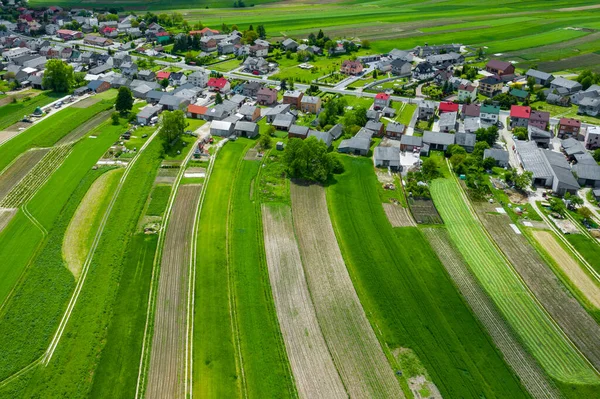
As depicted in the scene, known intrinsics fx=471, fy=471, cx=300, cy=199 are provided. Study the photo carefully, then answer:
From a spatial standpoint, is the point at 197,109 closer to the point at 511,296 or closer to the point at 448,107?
the point at 448,107

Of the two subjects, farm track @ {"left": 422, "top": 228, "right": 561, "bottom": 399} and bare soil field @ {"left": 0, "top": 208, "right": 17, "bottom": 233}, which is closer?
farm track @ {"left": 422, "top": 228, "right": 561, "bottom": 399}

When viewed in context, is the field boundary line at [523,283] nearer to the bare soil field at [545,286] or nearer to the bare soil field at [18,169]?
the bare soil field at [545,286]

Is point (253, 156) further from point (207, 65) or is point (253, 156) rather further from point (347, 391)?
point (207, 65)

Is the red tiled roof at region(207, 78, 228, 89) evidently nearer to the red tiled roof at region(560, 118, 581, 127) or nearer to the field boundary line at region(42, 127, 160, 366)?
the field boundary line at region(42, 127, 160, 366)

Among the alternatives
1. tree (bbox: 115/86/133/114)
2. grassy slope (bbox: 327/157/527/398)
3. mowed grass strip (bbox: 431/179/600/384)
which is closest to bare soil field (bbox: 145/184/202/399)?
grassy slope (bbox: 327/157/527/398)

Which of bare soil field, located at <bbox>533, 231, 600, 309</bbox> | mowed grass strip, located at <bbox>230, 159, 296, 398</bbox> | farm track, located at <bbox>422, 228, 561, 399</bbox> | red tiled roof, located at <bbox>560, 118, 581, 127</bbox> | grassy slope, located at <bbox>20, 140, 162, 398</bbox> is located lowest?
bare soil field, located at <bbox>533, 231, 600, 309</bbox>

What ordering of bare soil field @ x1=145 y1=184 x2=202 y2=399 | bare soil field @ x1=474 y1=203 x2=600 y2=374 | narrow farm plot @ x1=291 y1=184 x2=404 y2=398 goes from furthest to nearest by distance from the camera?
bare soil field @ x1=474 y1=203 x2=600 y2=374
narrow farm plot @ x1=291 y1=184 x2=404 y2=398
bare soil field @ x1=145 y1=184 x2=202 y2=399

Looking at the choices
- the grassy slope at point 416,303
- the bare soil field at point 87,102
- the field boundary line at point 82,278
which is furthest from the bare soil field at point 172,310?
the bare soil field at point 87,102
